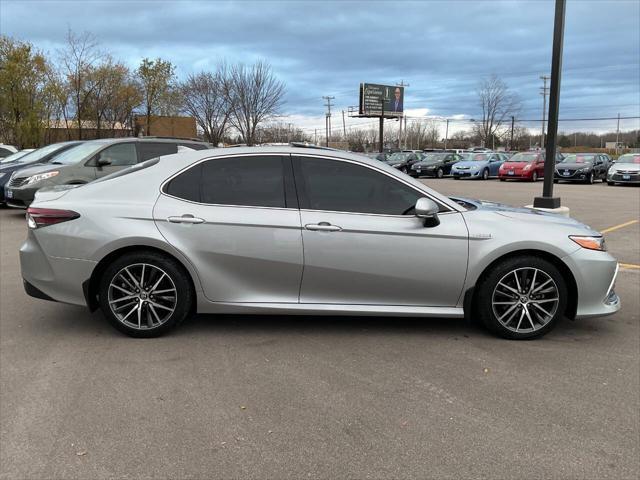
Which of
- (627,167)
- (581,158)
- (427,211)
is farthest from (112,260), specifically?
(581,158)

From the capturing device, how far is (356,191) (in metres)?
4.45

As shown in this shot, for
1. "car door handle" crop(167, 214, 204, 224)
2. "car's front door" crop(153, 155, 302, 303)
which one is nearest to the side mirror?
"car's front door" crop(153, 155, 302, 303)

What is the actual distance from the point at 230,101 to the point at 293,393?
34.7m

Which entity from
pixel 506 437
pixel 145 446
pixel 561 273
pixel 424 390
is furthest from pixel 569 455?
pixel 145 446

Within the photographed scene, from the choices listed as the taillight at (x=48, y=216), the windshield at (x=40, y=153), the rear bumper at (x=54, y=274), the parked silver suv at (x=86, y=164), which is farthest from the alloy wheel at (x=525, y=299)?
the windshield at (x=40, y=153)

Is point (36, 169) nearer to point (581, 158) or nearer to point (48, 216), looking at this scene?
point (48, 216)

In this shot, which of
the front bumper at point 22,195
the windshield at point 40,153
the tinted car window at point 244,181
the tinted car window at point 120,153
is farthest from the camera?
the windshield at point 40,153

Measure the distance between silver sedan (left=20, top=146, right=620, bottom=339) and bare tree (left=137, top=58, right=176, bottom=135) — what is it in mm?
30385

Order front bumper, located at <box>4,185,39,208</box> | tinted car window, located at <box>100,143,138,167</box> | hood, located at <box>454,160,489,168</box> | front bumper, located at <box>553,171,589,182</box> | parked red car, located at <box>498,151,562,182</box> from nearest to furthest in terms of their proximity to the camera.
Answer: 1. front bumper, located at <box>4,185,39,208</box>
2. tinted car window, located at <box>100,143,138,167</box>
3. front bumper, located at <box>553,171,589,182</box>
4. parked red car, located at <box>498,151,562,182</box>
5. hood, located at <box>454,160,489,168</box>

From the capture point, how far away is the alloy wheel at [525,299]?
4.45 meters

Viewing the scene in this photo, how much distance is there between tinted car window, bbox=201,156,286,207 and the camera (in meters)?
4.44

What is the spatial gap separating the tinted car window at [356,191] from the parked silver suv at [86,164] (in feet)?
22.5

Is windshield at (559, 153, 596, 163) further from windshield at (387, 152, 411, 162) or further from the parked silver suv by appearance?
the parked silver suv

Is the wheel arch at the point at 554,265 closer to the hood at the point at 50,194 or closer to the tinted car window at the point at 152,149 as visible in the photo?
the hood at the point at 50,194
